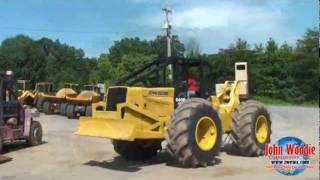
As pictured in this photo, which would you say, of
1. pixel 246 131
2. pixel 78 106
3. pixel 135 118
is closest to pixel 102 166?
pixel 135 118

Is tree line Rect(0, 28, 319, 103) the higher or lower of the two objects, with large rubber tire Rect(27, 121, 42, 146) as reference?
higher

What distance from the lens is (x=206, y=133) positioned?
12.7 meters

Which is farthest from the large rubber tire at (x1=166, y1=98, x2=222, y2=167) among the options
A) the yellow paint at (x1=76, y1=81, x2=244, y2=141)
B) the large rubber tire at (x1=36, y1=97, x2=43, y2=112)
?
the large rubber tire at (x1=36, y1=97, x2=43, y2=112)

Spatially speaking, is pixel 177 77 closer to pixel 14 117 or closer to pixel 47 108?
pixel 14 117

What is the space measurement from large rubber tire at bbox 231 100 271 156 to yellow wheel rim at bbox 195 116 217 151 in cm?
117

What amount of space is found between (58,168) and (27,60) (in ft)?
309

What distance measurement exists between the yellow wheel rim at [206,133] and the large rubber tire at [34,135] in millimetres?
6218

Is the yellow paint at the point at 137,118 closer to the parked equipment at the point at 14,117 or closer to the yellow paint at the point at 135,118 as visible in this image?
the yellow paint at the point at 135,118

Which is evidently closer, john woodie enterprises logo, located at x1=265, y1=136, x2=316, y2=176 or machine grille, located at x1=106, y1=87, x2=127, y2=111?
john woodie enterprises logo, located at x1=265, y1=136, x2=316, y2=176

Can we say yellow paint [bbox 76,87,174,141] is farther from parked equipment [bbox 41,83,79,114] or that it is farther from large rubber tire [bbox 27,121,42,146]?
parked equipment [bbox 41,83,79,114]

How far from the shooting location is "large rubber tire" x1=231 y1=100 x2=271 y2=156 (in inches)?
537

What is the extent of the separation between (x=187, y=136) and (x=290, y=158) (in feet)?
6.91

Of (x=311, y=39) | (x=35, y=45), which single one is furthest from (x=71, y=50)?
(x=311, y=39)

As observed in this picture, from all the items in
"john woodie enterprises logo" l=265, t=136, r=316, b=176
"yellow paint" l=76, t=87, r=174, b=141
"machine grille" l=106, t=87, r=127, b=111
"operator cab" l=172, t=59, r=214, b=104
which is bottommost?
"john woodie enterprises logo" l=265, t=136, r=316, b=176
